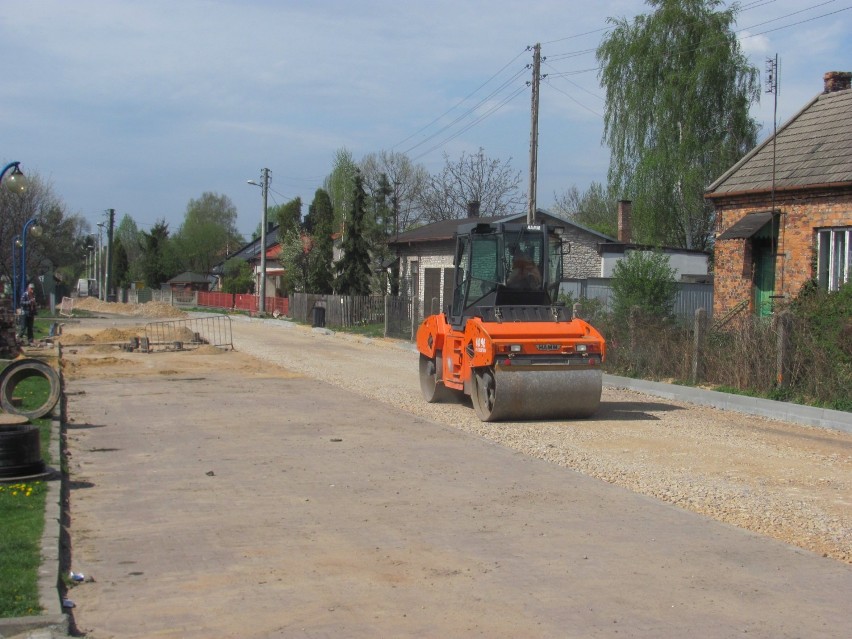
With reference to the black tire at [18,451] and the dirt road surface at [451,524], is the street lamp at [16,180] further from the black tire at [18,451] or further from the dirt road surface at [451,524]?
the black tire at [18,451]

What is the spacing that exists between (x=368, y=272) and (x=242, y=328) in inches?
253

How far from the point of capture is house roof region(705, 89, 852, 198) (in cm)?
2164

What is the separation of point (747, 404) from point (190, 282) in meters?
91.5

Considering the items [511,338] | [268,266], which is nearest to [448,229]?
[511,338]

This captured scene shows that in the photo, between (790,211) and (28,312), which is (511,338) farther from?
(28,312)

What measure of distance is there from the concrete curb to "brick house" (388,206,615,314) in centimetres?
1825

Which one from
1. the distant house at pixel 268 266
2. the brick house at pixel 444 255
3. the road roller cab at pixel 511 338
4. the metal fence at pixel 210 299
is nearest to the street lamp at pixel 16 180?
the road roller cab at pixel 511 338

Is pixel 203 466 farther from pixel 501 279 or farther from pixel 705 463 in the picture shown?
pixel 501 279

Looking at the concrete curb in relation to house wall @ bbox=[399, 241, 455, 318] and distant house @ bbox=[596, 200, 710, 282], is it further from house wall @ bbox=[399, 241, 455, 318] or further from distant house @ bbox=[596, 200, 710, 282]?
house wall @ bbox=[399, 241, 455, 318]

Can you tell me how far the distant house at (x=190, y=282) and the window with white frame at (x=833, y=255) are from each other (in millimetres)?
83696

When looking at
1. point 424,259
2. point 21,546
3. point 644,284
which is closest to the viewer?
point 21,546

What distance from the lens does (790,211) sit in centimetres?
2238

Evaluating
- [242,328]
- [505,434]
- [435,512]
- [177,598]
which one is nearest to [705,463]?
[505,434]

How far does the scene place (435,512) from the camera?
8883mm
